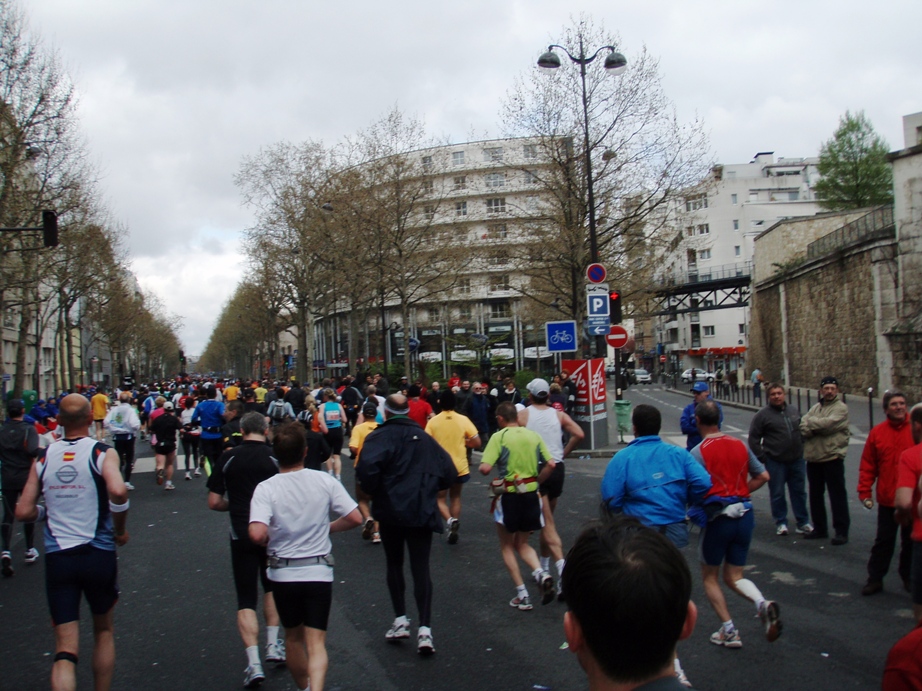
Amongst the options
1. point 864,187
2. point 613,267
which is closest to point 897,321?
point 613,267

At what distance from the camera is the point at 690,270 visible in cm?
6894

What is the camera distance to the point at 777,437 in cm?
881

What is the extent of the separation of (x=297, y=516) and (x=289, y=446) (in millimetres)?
374

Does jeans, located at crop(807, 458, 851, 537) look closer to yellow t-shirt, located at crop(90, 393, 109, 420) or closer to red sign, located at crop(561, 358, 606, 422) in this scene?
red sign, located at crop(561, 358, 606, 422)

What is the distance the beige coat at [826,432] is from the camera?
834 cm

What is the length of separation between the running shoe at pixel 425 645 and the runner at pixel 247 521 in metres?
0.90

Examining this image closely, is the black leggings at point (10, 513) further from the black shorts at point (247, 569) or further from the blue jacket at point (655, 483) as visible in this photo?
the blue jacket at point (655, 483)

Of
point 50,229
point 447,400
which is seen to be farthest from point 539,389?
point 50,229

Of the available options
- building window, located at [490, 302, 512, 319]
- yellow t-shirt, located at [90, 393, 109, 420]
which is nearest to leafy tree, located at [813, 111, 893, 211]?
building window, located at [490, 302, 512, 319]

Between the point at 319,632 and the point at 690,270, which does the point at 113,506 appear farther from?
the point at 690,270

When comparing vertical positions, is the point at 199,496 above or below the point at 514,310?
below

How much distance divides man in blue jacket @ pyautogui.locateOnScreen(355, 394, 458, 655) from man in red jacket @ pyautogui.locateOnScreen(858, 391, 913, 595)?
3.53 meters

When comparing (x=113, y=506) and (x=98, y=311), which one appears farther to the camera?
(x=98, y=311)

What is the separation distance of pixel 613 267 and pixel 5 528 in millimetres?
24459
